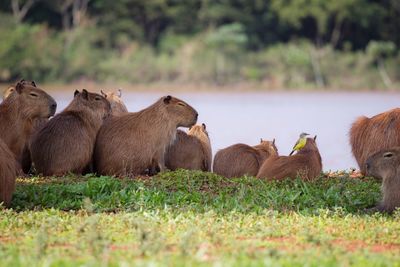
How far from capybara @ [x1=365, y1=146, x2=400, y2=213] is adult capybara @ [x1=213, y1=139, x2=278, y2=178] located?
172 cm

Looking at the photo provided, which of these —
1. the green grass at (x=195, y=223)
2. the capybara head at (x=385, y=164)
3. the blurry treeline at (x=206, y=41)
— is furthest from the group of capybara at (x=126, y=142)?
the blurry treeline at (x=206, y=41)

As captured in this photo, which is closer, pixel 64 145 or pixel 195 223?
pixel 195 223

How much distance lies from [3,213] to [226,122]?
16.8m

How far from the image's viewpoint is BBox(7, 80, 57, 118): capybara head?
9484mm

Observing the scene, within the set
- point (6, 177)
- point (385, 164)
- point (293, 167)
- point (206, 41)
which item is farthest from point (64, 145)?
point (206, 41)

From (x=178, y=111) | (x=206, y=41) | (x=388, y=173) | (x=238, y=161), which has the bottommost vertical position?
(x=388, y=173)

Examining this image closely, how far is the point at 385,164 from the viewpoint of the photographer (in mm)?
8109

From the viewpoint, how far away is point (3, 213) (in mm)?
7422

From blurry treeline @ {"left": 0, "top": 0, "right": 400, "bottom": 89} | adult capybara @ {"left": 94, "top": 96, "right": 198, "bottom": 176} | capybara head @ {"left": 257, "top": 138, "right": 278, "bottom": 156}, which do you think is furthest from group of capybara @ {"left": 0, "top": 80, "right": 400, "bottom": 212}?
blurry treeline @ {"left": 0, "top": 0, "right": 400, "bottom": 89}

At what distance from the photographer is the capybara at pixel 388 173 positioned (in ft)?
25.7

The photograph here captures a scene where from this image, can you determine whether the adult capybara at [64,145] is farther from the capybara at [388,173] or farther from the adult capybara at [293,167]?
the capybara at [388,173]

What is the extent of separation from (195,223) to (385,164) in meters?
1.78

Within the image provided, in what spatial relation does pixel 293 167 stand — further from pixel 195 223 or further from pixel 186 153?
pixel 195 223

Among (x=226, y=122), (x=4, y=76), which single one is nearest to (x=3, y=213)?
(x=226, y=122)
